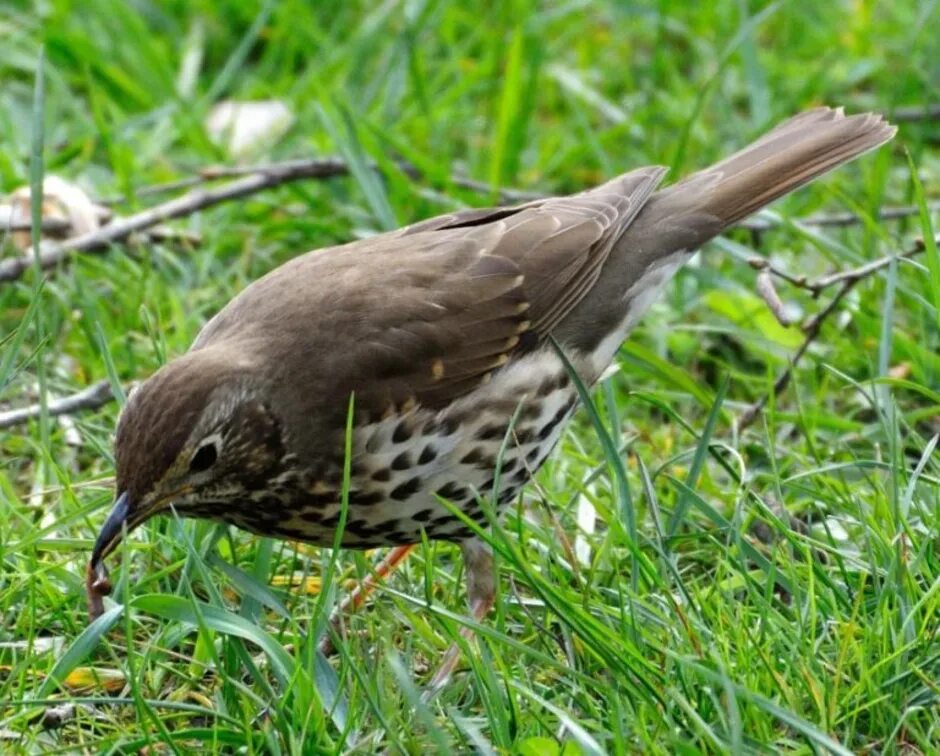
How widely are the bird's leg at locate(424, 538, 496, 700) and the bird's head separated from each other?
0.60 m

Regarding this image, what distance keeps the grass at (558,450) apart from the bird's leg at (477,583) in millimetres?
56

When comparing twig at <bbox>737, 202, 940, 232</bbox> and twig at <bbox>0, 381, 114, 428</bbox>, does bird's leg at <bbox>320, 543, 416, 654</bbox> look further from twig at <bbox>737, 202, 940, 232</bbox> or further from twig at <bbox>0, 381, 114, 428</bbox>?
twig at <bbox>737, 202, 940, 232</bbox>

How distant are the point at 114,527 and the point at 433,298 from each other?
3.54 feet

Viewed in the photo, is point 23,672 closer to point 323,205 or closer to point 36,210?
point 36,210

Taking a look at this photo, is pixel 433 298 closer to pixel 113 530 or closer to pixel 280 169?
pixel 113 530

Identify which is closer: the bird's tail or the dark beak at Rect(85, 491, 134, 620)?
the dark beak at Rect(85, 491, 134, 620)

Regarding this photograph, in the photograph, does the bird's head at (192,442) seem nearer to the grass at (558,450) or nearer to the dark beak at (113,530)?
the dark beak at (113,530)

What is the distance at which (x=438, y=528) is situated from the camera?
14.0 ft

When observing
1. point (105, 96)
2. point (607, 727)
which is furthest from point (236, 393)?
point (105, 96)

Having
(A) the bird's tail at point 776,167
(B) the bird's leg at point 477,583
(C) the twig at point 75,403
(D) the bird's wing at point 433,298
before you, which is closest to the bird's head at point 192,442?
(D) the bird's wing at point 433,298

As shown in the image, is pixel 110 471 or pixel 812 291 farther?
pixel 812 291

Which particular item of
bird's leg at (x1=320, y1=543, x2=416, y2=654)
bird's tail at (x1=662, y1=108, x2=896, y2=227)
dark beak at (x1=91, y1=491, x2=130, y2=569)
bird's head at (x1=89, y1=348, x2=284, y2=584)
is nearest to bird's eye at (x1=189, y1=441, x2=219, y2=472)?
bird's head at (x1=89, y1=348, x2=284, y2=584)

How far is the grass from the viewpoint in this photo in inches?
147

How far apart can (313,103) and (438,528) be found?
2731mm
